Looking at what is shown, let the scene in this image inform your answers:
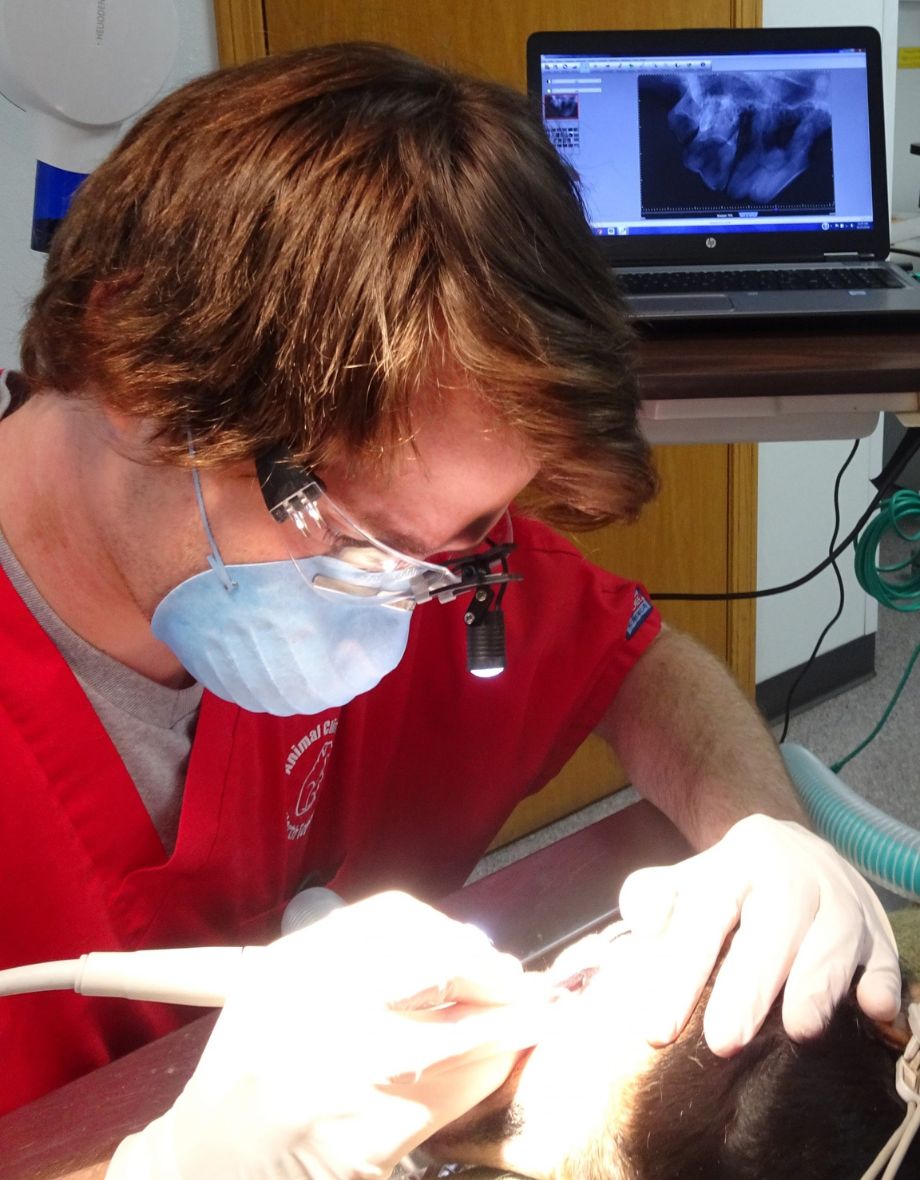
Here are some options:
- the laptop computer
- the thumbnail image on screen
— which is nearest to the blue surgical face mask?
the laptop computer

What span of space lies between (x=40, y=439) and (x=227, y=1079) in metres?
0.52

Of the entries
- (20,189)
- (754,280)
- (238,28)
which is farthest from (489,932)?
(238,28)

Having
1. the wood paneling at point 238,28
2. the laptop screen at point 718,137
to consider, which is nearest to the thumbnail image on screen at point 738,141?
the laptop screen at point 718,137

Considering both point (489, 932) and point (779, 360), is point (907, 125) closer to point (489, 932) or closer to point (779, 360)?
point (779, 360)

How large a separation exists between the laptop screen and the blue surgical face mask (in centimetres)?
80

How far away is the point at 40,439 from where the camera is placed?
2.88 feet

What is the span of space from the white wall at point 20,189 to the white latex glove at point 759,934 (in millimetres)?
1122

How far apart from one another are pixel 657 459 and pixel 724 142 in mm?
653

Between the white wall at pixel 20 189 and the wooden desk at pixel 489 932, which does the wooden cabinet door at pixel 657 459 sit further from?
the wooden desk at pixel 489 932

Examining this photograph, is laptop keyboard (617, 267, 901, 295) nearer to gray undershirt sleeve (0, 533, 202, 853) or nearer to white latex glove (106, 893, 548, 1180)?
gray undershirt sleeve (0, 533, 202, 853)

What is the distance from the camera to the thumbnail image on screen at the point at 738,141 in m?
1.44

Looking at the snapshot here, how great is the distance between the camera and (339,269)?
0.67m

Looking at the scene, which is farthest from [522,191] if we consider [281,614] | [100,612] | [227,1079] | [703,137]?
[703,137]

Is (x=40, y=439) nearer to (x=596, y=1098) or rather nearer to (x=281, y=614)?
→ (x=281, y=614)
